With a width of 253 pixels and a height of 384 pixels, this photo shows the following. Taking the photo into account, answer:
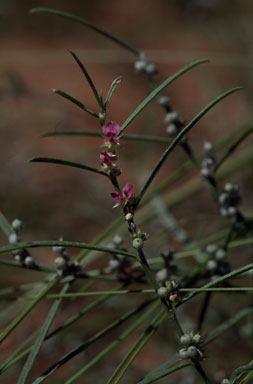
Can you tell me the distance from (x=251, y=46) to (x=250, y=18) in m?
0.11

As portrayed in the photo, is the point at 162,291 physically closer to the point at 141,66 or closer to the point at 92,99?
the point at 141,66

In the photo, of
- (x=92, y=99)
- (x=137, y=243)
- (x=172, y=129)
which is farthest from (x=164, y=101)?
(x=92, y=99)

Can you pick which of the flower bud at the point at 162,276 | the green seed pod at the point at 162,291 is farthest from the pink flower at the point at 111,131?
the flower bud at the point at 162,276

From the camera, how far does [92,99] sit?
326cm

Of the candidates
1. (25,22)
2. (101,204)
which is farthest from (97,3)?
(101,204)

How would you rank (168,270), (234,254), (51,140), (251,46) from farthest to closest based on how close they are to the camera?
1. (51,140)
2. (251,46)
3. (234,254)
4. (168,270)

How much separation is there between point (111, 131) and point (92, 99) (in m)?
2.79

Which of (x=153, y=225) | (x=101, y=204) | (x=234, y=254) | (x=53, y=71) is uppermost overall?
(x=53, y=71)

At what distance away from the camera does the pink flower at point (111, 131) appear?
0.52 metres

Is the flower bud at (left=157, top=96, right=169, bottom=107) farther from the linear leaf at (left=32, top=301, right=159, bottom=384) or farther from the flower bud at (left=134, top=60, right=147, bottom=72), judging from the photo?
the linear leaf at (left=32, top=301, right=159, bottom=384)

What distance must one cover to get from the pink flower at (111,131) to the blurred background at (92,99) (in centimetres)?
20

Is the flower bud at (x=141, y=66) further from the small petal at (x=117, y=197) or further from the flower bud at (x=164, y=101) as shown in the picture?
the small petal at (x=117, y=197)

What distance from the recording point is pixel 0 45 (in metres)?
3.56

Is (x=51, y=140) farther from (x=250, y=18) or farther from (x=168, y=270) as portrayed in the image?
(x=168, y=270)
